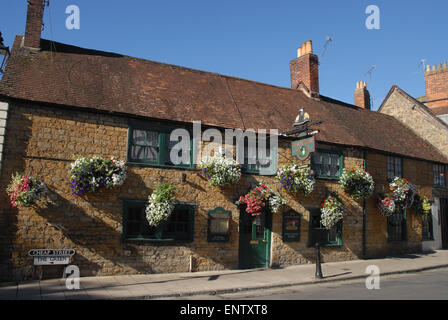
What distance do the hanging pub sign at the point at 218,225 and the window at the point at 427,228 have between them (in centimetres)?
1175

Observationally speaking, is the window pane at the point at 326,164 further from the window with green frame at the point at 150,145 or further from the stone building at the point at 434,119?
the stone building at the point at 434,119

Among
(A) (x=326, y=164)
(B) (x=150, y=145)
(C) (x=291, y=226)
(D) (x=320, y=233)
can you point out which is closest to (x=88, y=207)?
(B) (x=150, y=145)

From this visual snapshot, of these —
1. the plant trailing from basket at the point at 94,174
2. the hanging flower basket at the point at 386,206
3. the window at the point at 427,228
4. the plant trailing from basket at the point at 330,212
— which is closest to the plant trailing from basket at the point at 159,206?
the plant trailing from basket at the point at 94,174

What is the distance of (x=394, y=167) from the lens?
17.4 m

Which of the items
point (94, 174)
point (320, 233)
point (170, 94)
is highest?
point (170, 94)

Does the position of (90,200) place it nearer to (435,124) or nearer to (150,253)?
(150,253)

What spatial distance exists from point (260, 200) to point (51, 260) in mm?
6675

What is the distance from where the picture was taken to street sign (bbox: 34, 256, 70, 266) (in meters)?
10.0

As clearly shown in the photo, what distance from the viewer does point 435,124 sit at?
20.5 m

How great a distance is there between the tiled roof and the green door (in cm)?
349

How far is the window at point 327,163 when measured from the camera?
1480 centimetres

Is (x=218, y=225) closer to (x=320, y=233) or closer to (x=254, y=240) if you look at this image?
(x=254, y=240)
